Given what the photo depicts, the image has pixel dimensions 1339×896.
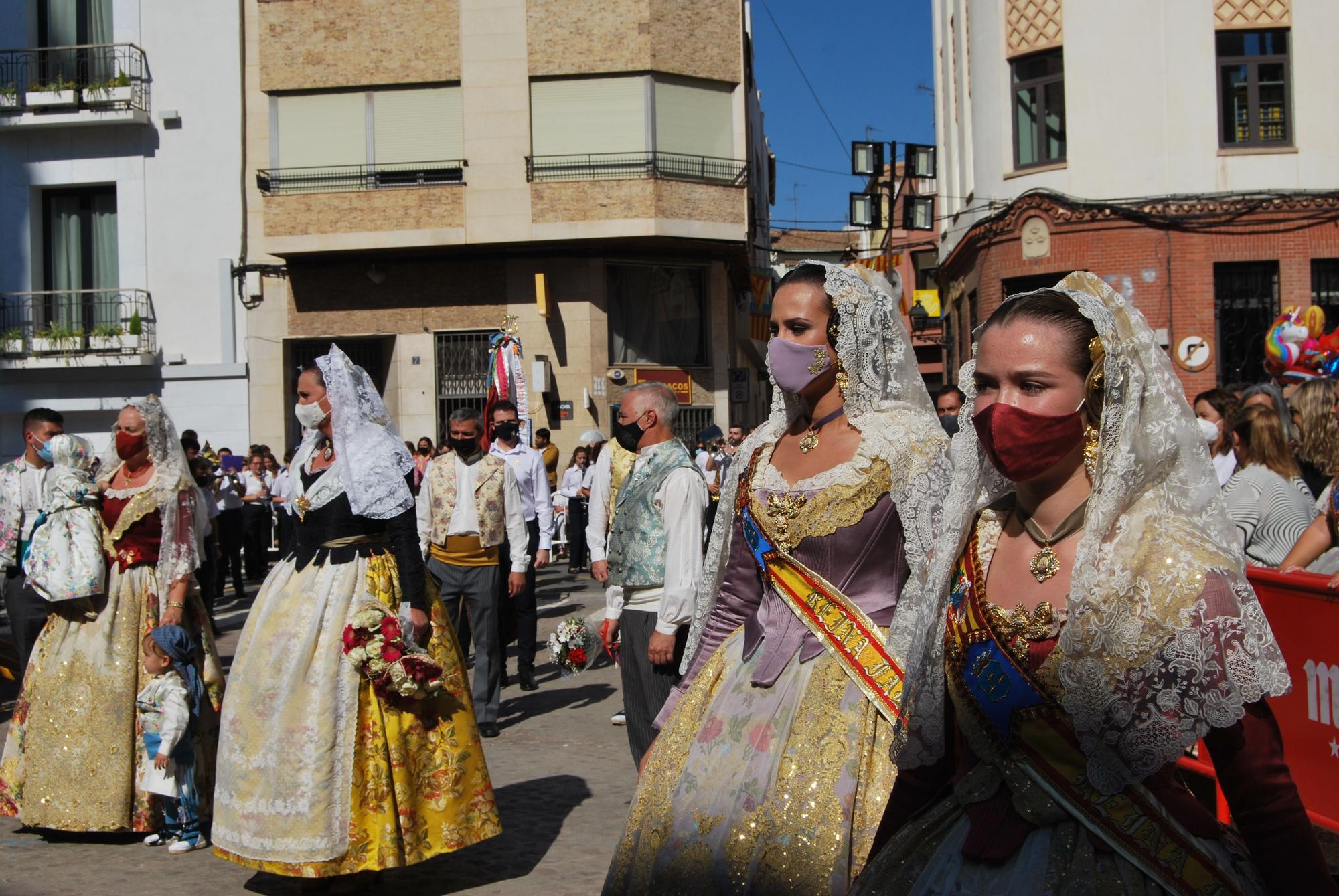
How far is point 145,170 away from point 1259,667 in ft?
90.4

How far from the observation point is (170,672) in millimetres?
6566

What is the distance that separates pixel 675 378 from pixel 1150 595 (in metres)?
24.7

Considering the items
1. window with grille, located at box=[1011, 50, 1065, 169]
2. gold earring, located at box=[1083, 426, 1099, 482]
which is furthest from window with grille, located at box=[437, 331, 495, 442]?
gold earring, located at box=[1083, 426, 1099, 482]

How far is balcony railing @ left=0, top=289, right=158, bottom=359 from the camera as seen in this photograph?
1043 inches

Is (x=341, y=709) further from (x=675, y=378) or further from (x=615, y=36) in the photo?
(x=615, y=36)

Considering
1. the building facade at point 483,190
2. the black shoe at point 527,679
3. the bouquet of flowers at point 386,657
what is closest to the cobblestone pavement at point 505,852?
the bouquet of flowers at point 386,657

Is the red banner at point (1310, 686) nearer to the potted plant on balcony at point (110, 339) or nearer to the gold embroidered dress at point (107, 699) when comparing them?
the gold embroidered dress at point (107, 699)

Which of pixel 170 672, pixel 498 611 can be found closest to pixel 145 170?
pixel 498 611

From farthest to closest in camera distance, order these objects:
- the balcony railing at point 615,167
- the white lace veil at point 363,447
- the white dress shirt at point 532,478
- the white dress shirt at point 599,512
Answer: the balcony railing at point 615,167
the white dress shirt at point 532,478
the white dress shirt at point 599,512
the white lace veil at point 363,447

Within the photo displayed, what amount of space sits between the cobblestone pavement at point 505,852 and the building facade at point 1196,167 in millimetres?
16663

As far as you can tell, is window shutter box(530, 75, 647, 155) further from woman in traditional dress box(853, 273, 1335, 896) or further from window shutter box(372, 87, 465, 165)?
woman in traditional dress box(853, 273, 1335, 896)

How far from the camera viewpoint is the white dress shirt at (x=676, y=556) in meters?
5.34

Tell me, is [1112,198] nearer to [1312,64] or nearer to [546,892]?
[1312,64]

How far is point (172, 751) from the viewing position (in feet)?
20.9
